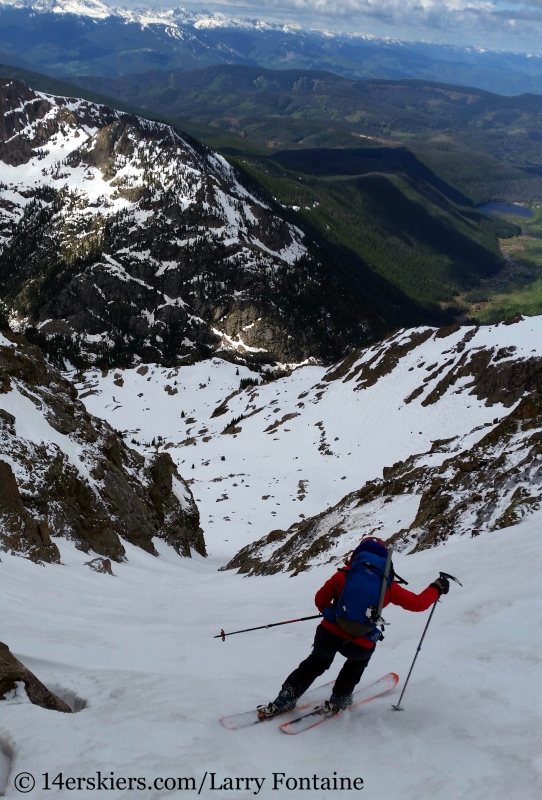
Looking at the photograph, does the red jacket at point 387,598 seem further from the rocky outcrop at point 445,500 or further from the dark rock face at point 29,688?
the rocky outcrop at point 445,500

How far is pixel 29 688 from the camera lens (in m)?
7.12

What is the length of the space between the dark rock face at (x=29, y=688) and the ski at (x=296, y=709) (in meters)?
2.29

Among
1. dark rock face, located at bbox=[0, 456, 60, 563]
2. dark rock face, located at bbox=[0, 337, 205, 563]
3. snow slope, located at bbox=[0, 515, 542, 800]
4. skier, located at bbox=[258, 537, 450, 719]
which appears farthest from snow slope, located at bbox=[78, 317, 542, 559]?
skier, located at bbox=[258, 537, 450, 719]

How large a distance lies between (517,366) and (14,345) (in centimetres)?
4837

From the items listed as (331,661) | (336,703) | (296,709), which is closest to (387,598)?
(331,661)

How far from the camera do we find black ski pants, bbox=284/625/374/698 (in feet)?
23.5

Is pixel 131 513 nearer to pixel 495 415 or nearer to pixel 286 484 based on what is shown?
pixel 286 484

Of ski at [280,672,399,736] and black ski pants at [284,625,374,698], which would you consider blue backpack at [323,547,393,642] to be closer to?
black ski pants at [284,625,374,698]

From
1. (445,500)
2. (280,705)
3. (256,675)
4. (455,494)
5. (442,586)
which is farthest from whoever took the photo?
(455,494)

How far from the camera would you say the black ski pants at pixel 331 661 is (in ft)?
23.5

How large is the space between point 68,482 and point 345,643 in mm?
21913

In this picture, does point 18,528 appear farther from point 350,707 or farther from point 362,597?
point 362,597

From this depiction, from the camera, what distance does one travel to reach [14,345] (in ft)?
117

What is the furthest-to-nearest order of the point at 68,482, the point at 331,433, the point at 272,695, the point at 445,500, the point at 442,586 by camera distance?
1. the point at 331,433
2. the point at 68,482
3. the point at 445,500
4. the point at 272,695
5. the point at 442,586
